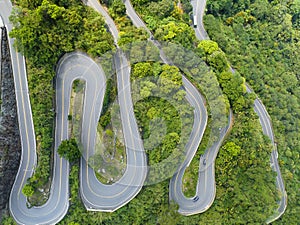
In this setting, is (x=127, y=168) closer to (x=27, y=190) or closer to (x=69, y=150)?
(x=69, y=150)

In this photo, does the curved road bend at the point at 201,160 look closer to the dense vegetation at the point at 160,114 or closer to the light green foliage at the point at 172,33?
the light green foliage at the point at 172,33

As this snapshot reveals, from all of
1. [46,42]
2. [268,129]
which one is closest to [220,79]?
[268,129]

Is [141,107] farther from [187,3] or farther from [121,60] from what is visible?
[187,3]

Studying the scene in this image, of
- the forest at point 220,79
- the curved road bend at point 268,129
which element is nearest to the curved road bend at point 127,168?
the forest at point 220,79

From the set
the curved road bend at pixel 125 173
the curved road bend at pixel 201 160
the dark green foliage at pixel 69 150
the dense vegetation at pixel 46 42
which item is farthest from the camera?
the curved road bend at pixel 201 160

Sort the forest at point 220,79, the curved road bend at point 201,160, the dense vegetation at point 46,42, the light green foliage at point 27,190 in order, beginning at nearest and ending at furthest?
1. the dense vegetation at point 46,42
2. the light green foliage at point 27,190
3. the forest at point 220,79
4. the curved road bend at point 201,160

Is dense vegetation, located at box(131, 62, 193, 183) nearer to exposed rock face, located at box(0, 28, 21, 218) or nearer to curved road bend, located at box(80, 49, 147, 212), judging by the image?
curved road bend, located at box(80, 49, 147, 212)
